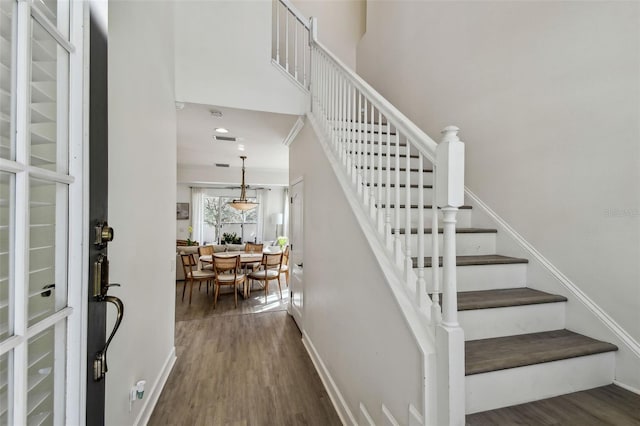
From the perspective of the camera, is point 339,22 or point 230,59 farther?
point 339,22

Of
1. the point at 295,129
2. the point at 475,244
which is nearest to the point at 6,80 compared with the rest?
the point at 475,244

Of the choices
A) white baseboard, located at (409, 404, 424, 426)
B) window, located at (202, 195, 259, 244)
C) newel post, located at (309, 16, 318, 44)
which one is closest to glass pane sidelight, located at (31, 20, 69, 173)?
white baseboard, located at (409, 404, 424, 426)

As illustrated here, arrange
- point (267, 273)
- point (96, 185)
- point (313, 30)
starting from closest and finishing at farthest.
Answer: point (96, 185) < point (313, 30) < point (267, 273)

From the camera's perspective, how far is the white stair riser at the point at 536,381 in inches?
48.3

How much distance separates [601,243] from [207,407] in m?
2.76

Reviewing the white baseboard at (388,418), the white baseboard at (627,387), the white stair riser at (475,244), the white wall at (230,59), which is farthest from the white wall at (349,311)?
the white baseboard at (627,387)

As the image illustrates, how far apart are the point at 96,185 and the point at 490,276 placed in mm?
2105

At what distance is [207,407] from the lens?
208 centimetres

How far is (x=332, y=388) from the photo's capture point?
2.20 meters

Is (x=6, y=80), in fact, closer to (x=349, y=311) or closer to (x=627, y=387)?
(x=349, y=311)

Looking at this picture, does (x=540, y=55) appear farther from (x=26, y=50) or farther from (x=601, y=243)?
A: (x=26, y=50)

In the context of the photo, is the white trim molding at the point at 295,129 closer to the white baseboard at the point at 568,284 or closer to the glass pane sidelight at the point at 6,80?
the white baseboard at the point at 568,284

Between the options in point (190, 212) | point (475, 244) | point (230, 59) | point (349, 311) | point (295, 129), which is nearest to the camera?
point (349, 311)

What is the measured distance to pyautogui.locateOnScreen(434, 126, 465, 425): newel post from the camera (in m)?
1.02
